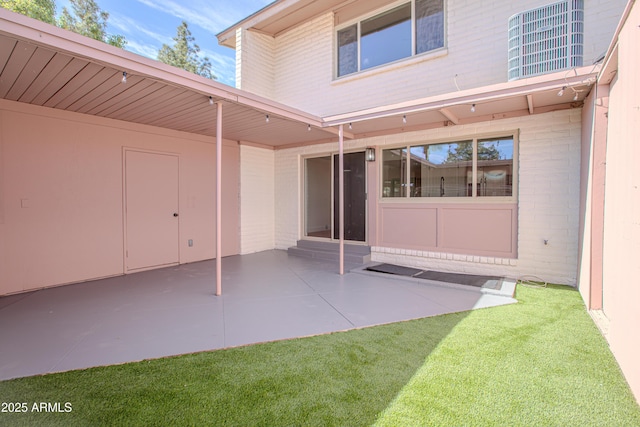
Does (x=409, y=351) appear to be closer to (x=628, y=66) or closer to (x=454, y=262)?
(x=628, y=66)

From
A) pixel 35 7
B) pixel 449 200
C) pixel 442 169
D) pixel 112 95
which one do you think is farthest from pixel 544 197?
pixel 35 7

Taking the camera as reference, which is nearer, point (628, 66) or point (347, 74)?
point (628, 66)

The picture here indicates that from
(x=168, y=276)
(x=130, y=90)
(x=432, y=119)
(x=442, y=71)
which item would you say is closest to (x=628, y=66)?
(x=432, y=119)

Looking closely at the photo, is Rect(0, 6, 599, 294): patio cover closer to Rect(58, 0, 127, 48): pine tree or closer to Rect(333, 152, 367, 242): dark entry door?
Rect(333, 152, 367, 242): dark entry door

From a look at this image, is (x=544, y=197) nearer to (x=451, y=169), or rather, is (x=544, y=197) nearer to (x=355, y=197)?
(x=451, y=169)

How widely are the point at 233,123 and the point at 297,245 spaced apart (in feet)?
10.8

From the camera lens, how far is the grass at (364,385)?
1.92m

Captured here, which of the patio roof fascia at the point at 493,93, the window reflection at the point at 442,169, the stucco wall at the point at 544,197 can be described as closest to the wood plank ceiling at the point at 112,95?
the patio roof fascia at the point at 493,93

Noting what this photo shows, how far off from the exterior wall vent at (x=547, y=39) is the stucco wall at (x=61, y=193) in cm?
594

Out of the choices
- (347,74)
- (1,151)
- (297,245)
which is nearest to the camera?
(1,151)

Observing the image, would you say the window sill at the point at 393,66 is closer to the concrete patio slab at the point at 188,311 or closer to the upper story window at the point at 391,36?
the upper story window at the point at 391,36

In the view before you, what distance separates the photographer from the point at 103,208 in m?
5.31

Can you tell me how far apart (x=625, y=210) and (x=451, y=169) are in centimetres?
331

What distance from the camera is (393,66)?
6.30m
